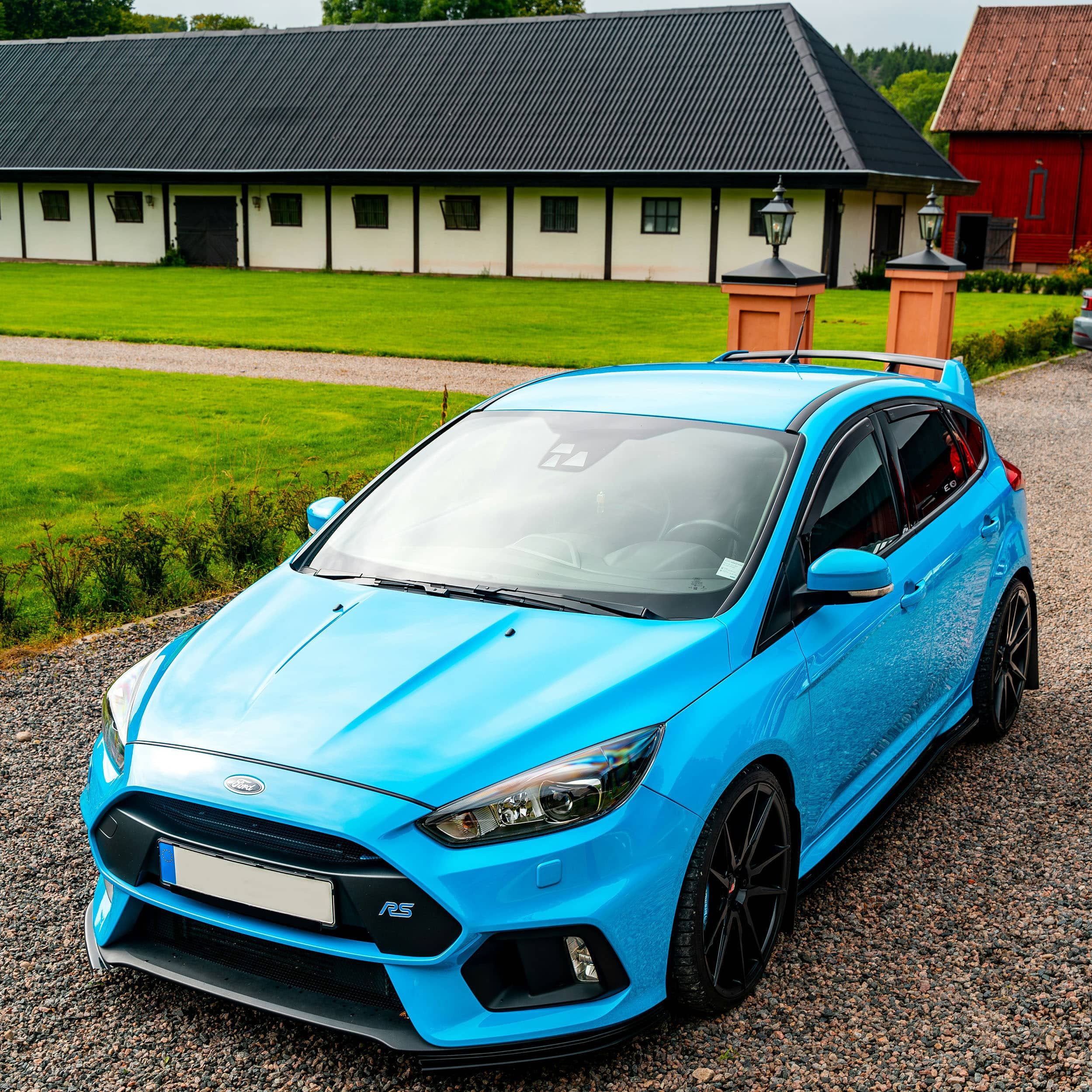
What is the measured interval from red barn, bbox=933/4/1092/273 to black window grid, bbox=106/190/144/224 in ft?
96.2

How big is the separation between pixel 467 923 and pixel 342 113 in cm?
4179

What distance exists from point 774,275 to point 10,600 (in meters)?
7.84

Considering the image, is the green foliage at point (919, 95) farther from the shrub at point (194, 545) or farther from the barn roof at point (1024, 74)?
the shrub at point (194, 545)

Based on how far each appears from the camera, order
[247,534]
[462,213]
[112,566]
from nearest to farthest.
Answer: [112,566] < [247,534] < [462,213]

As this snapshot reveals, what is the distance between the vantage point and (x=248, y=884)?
3.10m

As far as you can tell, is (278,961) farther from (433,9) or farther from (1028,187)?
(433,9)

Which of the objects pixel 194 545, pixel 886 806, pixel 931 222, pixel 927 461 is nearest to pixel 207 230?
pixel 931 222

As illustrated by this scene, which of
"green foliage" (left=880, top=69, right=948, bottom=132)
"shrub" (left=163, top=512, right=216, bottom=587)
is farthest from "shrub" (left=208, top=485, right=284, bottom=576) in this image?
"green foliage" (left=880, top=69, right=948, bottom=132)

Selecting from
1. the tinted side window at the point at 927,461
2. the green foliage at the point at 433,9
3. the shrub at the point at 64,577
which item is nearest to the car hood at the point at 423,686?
the tinted side window at the point at 927,461

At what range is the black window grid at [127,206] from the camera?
141 ft

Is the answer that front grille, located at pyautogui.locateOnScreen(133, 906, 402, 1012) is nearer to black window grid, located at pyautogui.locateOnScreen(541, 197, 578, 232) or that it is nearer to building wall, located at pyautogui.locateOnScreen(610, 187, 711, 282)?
building wall, located at pyautogui.locateOnScreen(610, 187, 711, 282)

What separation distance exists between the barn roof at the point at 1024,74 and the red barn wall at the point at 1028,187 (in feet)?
1.86

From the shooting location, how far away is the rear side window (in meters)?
5.50

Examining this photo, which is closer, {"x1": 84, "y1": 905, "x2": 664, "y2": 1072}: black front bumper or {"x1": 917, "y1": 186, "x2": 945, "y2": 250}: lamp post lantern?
{"x1": 84, "y1": 905, "x2": 664, "y2": 1072}: black front bumper
